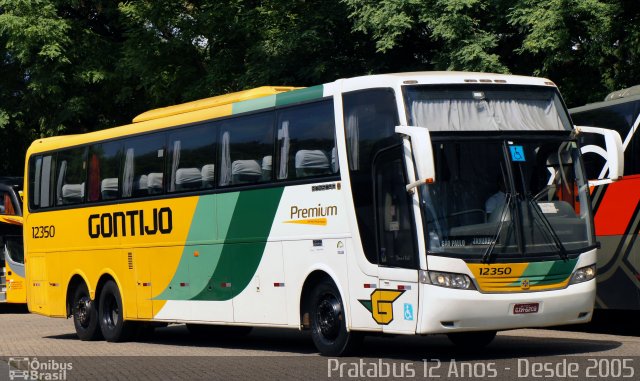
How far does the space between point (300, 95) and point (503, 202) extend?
338 centimetres

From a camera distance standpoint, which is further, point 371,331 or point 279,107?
point 279,107

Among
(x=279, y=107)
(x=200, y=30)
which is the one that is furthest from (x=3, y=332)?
(x=279, y=107)

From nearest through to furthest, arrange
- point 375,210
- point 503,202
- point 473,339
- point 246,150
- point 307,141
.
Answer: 1. point 503,202
2. point 375,210
3. point 307,141
4. point 473,339
5. point 246,150

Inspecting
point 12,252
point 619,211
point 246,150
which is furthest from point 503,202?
point 12,252

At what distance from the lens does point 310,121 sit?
634 inches

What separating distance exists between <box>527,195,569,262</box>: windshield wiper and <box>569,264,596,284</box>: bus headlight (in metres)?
0.23

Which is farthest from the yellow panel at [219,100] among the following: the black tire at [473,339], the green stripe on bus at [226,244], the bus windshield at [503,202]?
the black tire at [473,339]

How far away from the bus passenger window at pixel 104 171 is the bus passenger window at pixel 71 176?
1.06 ft

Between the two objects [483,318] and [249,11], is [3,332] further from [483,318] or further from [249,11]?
[483,318]

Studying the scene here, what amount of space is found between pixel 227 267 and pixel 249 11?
12.3m

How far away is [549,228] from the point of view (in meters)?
14.5

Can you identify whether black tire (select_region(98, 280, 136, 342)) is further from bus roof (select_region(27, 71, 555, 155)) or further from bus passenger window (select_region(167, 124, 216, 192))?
bus passenger window (select_region(167, 124, 216, 192))

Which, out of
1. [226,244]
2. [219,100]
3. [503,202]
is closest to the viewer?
[503,202]

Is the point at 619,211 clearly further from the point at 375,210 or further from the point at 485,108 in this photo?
the point at 375,210
